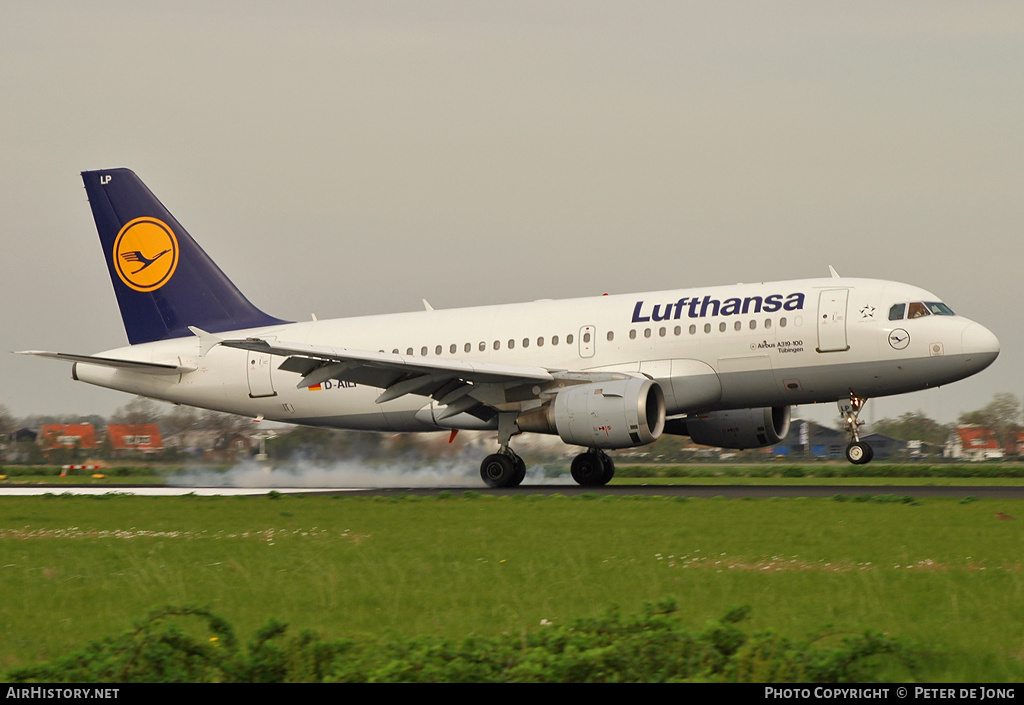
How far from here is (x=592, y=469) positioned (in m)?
26.6

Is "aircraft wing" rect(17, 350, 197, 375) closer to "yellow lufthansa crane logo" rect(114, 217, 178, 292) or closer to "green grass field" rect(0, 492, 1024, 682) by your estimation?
"yellow lufthansa crane logo" rect(114, 217, 178, 292)

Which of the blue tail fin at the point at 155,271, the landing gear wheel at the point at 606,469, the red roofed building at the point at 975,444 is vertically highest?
the blue tail fin at the point at 155,271

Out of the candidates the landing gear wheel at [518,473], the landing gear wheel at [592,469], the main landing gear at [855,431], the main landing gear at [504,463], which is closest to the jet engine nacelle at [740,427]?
the landing gear wheel at [592,469]

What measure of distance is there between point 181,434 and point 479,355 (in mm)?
14697

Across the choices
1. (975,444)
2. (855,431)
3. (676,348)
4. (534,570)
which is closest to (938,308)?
(855,431)

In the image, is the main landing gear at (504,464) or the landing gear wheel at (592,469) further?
the landing gear wheel at (592,469)

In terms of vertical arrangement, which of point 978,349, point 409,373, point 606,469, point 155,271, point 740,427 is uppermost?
point 155,271

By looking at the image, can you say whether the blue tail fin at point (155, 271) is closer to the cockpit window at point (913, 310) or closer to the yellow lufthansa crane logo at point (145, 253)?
the yellow lufthansa crane logo at point (145, 253)

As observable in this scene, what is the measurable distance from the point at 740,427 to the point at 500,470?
19.8ft

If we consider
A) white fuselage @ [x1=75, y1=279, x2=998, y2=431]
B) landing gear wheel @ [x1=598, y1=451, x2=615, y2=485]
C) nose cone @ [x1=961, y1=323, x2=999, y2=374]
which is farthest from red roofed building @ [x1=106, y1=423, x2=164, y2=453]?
nose cone @ [x1=961, y1=323, x2=999, y2=374]

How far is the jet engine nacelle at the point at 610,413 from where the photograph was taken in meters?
22.8

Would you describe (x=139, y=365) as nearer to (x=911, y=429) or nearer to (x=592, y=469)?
(x=592, y=469)

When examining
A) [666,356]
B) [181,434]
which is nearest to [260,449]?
[181,434]

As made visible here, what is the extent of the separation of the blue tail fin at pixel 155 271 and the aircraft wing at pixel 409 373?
22.5 feet
